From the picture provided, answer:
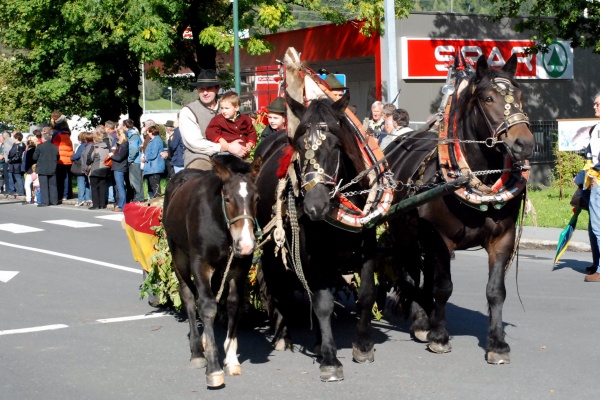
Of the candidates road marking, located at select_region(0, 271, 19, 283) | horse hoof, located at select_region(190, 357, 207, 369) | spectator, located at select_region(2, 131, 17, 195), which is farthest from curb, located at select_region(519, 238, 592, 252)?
spectator, located at select_region(2, 131, 17, 195)

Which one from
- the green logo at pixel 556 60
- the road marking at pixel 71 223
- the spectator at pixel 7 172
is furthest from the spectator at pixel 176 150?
the green logo at pixel 556 60

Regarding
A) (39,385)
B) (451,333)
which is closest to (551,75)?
(451,333)

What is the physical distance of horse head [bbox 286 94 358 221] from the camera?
733cm

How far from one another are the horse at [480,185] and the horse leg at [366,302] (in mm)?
596

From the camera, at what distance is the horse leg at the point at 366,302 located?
8.23 metres

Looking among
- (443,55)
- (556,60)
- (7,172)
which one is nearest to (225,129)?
(443,55)

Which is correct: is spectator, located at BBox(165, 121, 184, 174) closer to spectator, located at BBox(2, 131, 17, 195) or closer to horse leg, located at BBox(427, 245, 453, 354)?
horse leg, located at BBox(427, 245, 453, 354)

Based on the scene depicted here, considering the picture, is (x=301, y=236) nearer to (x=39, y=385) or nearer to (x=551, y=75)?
(x=39, y=385)

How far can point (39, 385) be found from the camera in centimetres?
789

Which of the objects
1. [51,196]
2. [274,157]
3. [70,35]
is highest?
[70,35]

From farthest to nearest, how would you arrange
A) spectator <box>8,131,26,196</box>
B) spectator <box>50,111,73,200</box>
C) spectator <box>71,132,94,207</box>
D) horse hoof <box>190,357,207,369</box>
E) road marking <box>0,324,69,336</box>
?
spectator <box>8,131,26,196</box>, spectator <box>50,111,73,200</box>, spectator <box>71,132,94,207</box>, road marking <box>0,324,69,336</box>, horse hoof <box>190,357,207,369</box>

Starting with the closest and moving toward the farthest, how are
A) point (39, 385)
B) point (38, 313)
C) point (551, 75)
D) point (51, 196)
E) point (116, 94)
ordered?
point (39, 385) → point (38, 313) → point (51, 196) → point (551, 75) → point (116, 94)

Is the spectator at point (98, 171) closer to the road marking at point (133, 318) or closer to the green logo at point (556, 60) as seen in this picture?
the green logo at point (556, 60)

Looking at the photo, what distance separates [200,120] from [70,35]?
2721 cm
